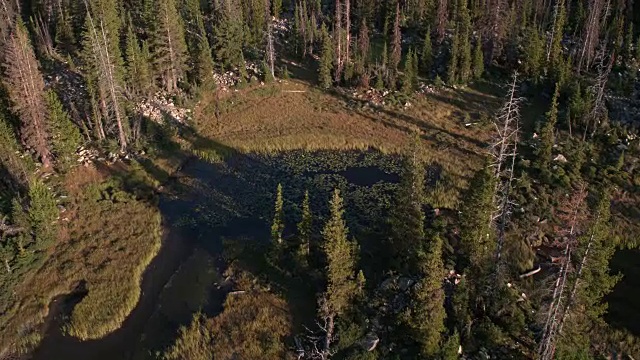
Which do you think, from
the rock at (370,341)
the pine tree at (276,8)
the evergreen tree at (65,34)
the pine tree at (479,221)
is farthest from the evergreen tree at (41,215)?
the pine tree at (276,8)

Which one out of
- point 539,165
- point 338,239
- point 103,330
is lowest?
point 103,330

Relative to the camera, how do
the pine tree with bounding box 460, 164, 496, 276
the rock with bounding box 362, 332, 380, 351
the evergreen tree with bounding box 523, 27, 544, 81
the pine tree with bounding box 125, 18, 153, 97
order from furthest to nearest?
the evergreen tree with bounding box 523, 27, 544, 81
the pine tree with bounding box 125, 18, 153, 97
the pine tree with bounding box 460, 164, 496, 276
the rock with bounding box 362, 332, 380, 351

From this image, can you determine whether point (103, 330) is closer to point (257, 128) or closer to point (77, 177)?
point (77, 177)

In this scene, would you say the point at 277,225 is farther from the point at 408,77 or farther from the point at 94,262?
the point at 408,77

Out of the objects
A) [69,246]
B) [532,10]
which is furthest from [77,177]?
[532,10]

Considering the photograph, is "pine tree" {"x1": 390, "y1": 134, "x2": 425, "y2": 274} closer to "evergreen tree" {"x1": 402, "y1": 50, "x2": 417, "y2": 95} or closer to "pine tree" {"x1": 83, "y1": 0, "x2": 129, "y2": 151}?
"evergreen tree" {"x1": 402, "y1": 50, "x2": 417, "y2": 95}

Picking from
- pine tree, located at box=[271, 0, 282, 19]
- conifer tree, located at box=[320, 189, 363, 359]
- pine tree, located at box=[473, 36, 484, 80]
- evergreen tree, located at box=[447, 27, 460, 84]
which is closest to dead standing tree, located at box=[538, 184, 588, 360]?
conifer tree, located at box=[320, 189, 363, 359]
